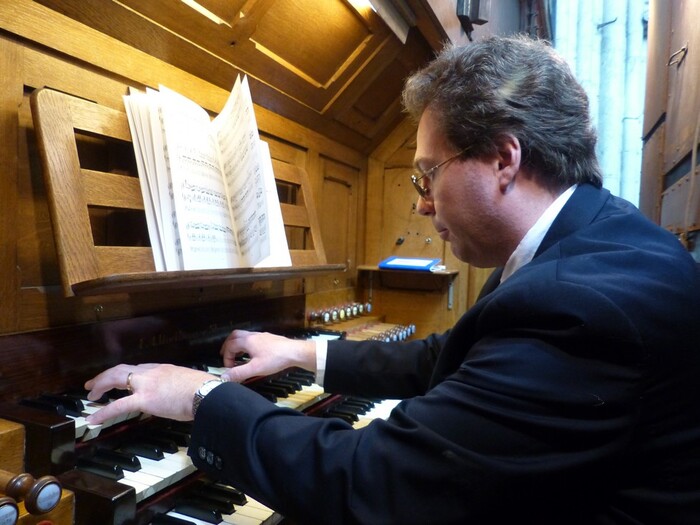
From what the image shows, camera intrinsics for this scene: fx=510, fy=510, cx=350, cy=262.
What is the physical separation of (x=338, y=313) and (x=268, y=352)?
111cm

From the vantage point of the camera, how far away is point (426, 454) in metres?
0.77

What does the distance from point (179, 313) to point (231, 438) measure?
0.68 m

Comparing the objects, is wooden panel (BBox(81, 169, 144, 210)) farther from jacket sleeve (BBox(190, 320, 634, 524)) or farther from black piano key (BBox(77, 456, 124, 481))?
jacket sleeve (BBox(190, 320, 634, 524))

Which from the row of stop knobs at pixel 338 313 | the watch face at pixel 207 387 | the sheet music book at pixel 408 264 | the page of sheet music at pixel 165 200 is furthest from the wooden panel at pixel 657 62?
the watch face at pixel 207 387

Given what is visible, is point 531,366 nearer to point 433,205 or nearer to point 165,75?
point 433,205

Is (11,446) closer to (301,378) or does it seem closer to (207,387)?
(207,387)

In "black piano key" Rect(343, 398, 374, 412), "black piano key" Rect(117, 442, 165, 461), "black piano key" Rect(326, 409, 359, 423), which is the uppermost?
"black piano key" Rect(117, 442, 165, 461)

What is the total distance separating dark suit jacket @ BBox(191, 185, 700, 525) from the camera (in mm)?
746

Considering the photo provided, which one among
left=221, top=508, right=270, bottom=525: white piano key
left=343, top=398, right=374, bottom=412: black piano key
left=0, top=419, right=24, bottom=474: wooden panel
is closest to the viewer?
left=0, top=419, right=24, bottom=474: wooden panel

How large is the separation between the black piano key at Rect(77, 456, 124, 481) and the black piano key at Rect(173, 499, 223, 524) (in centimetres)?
13

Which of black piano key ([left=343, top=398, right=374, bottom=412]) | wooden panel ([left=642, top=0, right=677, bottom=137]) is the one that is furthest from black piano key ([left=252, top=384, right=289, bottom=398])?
wooden panel ([left=642, top=0, right=677, bottom=137])

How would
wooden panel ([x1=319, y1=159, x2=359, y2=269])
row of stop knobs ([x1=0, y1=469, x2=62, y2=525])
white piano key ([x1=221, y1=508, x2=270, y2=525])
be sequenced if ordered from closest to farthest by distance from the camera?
row of stop knobs ([x1=0, y1=469, x2=62, y2=525]) → white piano key ([x1=221, y1=508, x2=270, y2=525]) → wooden panel ([x1=319, y1=159, x2=359, y2=269])

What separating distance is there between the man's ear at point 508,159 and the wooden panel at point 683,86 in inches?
61.0

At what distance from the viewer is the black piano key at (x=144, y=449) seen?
1.01m
